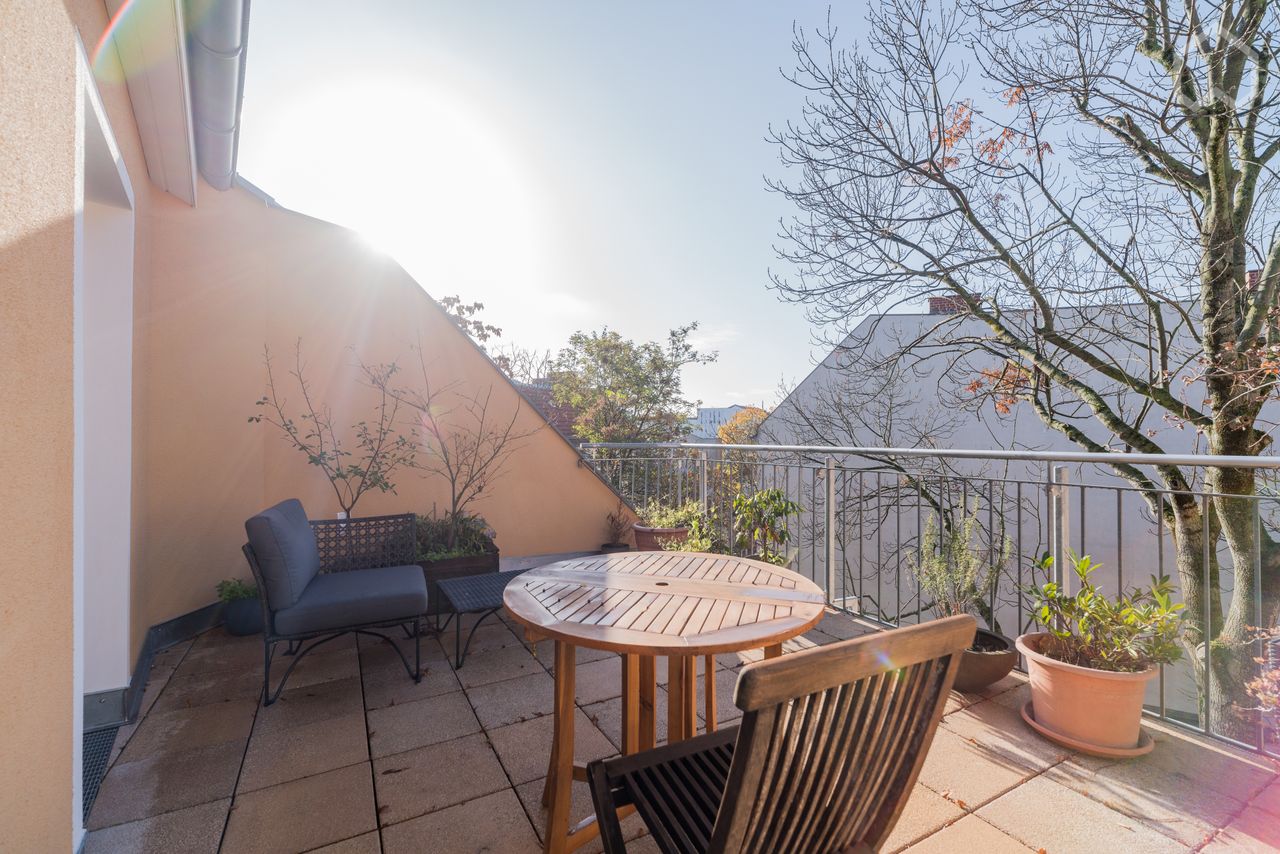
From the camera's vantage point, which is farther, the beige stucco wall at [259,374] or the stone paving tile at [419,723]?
the beige stucco wall at [259,374]

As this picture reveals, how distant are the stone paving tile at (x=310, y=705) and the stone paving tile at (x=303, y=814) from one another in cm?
50

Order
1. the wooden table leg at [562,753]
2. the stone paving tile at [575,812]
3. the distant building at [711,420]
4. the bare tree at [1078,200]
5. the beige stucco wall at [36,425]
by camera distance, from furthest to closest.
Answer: the distant building at [711,420] < the bare tree at [1078,200] < the stone paving tile at [575,812] < the wooden table leg at [562,753] < the beige stucco wall at [36,425]

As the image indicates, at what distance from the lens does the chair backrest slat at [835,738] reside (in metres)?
0.79

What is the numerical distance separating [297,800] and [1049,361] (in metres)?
7.73

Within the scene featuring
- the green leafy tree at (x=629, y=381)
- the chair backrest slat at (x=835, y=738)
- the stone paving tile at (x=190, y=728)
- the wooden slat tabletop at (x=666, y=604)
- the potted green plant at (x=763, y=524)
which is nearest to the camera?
the chair backrest slat at (x=835, y=738)

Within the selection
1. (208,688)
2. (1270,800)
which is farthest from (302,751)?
(1270,800)

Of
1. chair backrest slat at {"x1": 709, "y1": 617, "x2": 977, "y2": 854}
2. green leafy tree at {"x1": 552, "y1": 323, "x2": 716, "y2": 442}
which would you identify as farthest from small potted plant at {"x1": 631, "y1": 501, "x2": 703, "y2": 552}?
green leafy tree at {"x1": 552, "y1": 323, "x2": 716, "y2": 442}

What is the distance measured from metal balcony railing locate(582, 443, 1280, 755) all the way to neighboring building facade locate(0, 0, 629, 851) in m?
1.21

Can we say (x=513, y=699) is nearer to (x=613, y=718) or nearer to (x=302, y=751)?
(x=613, y=718)

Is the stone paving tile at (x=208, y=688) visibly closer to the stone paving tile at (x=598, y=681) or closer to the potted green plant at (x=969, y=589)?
the stone paving tile at (x=598, y=681)

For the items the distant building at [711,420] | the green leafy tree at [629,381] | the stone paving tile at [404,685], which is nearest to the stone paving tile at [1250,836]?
the stone paving tile at [404,685]

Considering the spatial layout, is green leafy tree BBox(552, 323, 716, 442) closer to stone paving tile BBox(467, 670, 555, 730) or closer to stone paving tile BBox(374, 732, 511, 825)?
stone paving tile BBox(467, 670, 555, 730)

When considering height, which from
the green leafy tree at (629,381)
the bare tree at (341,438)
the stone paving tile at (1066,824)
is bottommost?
the stone paving tile at (1066,824)

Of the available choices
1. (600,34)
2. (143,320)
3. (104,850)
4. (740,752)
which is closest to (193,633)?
(143,320)
